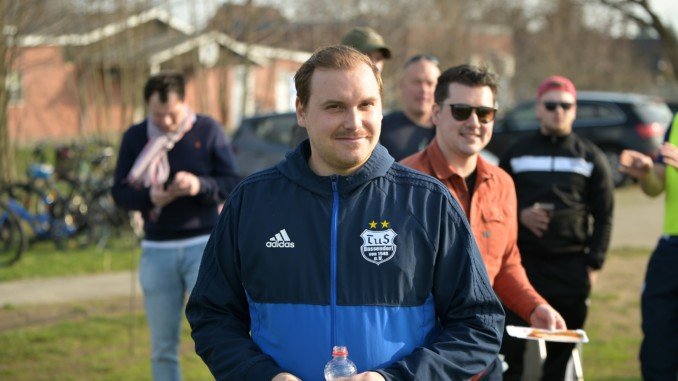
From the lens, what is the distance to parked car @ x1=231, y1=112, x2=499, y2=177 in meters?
13.2

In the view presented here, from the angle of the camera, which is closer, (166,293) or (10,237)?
(166,293)

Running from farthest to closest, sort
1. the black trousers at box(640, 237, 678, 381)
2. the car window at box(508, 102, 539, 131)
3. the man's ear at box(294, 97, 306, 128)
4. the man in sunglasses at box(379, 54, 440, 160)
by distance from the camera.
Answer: the car window at box(508, 102, 539, 131) < the man in sunglasses at box(379, 54, 440, 160) < the black trousers at box(640, 237, 678, 381) < the man's ear at box(294, 97, 306, 128)

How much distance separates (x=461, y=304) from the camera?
2.74 metres

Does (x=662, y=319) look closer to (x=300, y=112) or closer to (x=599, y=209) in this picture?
(x=599, y=209)

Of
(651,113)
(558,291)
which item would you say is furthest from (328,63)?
(651,113)

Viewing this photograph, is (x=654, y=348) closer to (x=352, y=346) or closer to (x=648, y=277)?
(x=648, y=277)

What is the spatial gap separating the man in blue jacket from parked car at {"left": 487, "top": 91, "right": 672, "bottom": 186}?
51.2 ft

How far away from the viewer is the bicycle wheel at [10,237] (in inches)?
429

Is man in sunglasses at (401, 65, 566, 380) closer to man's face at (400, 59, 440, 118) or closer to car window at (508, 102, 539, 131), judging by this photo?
man's face at (400, 59, 440, 118)

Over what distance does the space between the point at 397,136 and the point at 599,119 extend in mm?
14326

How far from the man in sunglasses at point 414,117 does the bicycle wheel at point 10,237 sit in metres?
6.77

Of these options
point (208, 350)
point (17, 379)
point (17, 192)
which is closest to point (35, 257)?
point (17, 192)

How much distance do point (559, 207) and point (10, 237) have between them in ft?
25.5

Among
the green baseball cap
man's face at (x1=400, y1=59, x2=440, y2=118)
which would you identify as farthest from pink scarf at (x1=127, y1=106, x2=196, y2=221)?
man's face at (x1=400, y1=59, x2=440, y2=118)
